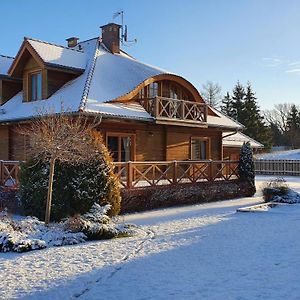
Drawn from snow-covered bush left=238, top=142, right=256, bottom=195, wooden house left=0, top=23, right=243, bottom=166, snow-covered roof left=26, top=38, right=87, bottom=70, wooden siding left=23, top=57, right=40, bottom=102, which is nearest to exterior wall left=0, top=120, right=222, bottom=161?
wooden house left=0, top=23, right=243, bottom=166

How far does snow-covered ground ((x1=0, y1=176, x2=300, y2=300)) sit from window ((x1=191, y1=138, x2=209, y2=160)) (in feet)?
35.8

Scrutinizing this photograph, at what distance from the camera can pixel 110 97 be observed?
1744cm

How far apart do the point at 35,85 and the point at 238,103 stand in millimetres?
38413

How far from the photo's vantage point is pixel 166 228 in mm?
11414

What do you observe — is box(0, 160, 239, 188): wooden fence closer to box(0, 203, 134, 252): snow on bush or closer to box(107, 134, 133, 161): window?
box(107, 134, 133, 161): window

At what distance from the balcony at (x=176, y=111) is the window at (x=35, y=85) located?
460 cm

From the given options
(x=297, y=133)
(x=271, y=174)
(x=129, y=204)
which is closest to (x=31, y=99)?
(x=129, y=204)

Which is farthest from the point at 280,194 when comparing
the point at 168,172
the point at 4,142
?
the point at 4,142

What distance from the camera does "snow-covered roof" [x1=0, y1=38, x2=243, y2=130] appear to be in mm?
16562

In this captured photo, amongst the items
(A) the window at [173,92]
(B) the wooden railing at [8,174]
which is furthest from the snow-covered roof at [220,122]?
(B) the wooden railing at [8,174]

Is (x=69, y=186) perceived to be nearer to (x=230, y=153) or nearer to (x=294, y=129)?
(x=230, y=153)

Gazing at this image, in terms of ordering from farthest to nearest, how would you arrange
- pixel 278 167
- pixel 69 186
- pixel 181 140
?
pixel 278 167 → pixel 181 140 → pixel 69 186

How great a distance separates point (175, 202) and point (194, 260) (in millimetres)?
8494

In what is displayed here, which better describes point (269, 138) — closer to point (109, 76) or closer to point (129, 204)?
point (109, 76)
